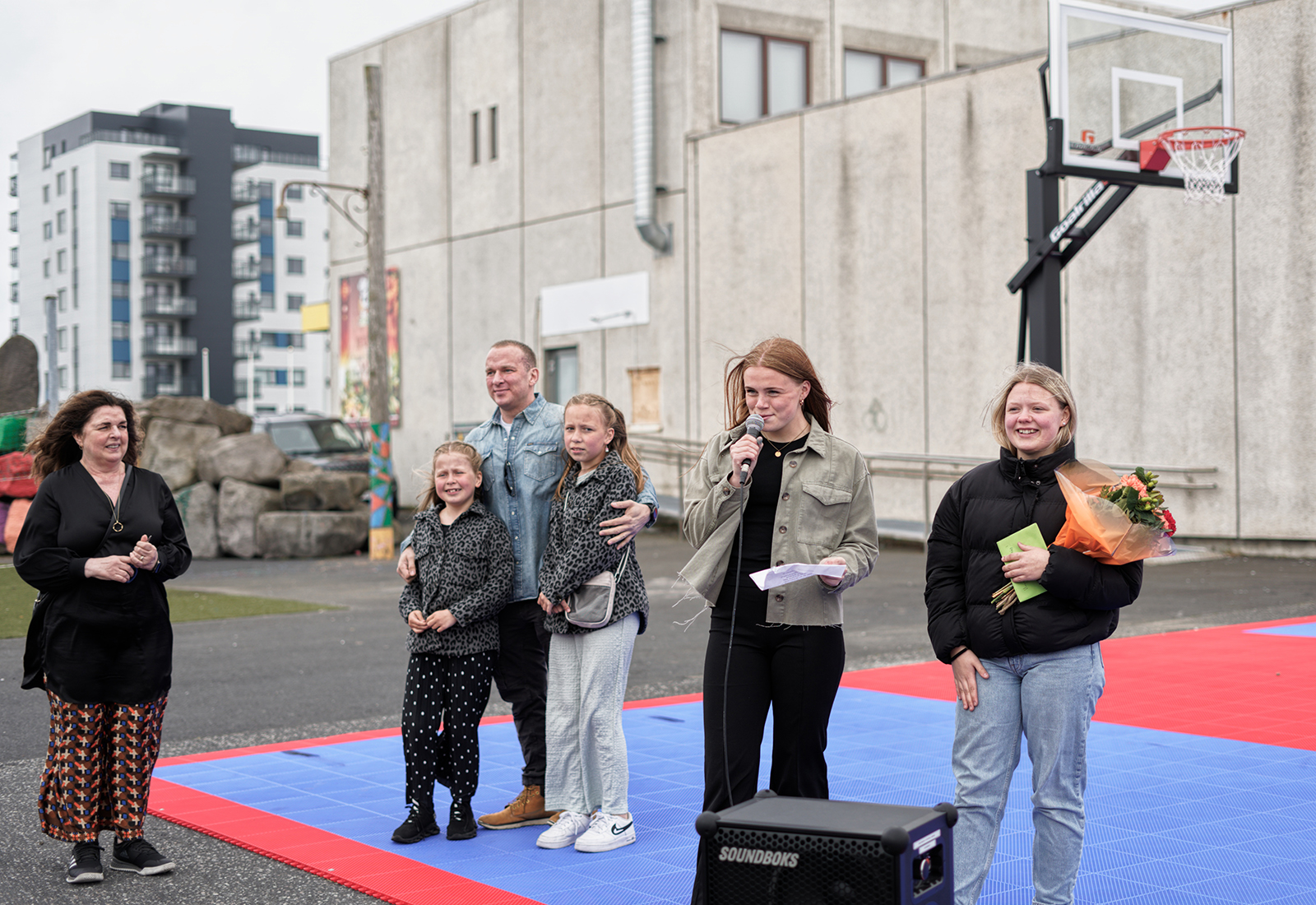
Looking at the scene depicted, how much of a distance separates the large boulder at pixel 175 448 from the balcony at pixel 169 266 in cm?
6981

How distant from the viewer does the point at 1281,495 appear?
55.8ft

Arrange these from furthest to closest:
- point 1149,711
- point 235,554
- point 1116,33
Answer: point 235,554 < point 1116,33 < point 1149,711

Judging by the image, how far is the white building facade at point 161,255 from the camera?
8600cm

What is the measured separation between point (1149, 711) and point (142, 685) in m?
5.60

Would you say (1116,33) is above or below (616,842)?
above

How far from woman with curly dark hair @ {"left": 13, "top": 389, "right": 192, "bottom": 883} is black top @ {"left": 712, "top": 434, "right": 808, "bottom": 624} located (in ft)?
6.99

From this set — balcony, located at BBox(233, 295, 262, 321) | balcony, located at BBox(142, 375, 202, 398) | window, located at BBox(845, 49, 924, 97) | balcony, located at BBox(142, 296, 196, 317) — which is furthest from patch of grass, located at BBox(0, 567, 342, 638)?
balcony, located at BBox(233, 295, 262, 321)

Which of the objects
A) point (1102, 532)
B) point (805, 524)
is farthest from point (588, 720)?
point (1102, 532)

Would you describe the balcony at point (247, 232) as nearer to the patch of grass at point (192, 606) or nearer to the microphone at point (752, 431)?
the patch of grass at point (192, 606)

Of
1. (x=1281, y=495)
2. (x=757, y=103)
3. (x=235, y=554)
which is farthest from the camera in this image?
(x=757, y=103)

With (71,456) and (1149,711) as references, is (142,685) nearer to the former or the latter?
(71,456)

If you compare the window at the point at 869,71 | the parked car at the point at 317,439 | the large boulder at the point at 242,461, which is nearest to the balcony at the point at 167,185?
the parked car at the point at 317,439

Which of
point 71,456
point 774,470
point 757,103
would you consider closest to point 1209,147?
point 774,470

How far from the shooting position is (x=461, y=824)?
5449 millimetres
